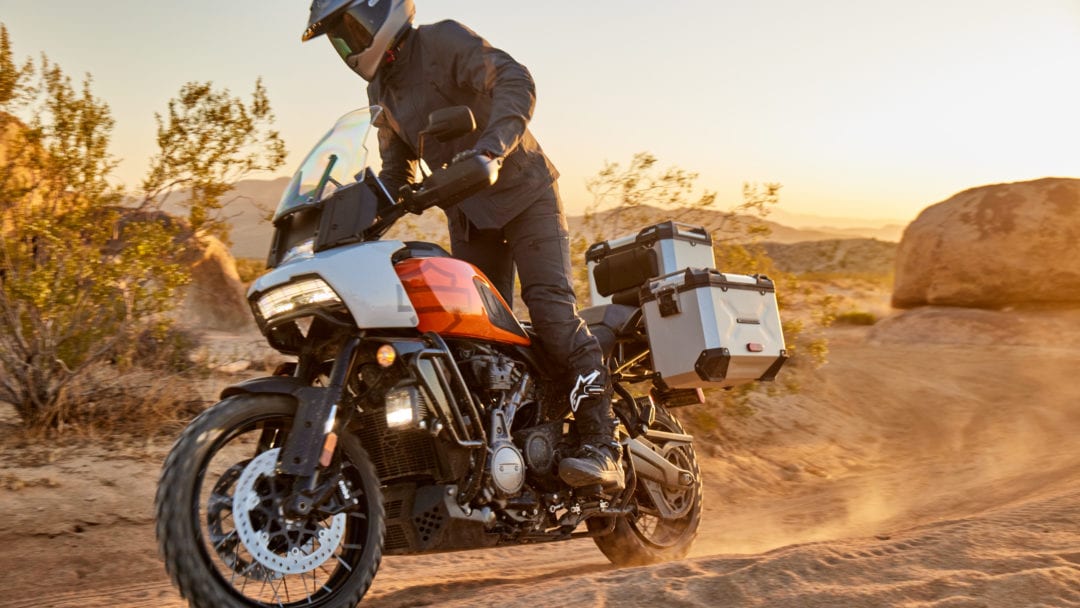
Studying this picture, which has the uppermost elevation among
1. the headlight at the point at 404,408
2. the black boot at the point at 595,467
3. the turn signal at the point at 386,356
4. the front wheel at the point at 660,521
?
the turn signal at the point at 386,356

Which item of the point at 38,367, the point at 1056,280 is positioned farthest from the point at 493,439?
the point at 1056,280

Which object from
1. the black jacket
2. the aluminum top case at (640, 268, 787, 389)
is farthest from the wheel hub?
the aluminum top case at (640, 268, 787, 389)

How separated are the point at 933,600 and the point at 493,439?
1.77 metres

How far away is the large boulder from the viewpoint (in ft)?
63.8

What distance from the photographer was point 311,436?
11.8ft

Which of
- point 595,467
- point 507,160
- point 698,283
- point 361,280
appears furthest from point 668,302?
point 361,280

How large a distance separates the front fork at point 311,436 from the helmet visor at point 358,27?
1.44 meters

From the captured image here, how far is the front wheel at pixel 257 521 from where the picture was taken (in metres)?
3.37

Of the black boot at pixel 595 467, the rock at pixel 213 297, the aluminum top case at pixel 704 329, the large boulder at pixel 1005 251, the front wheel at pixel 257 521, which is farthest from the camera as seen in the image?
the large boulder at pixel 1005 251

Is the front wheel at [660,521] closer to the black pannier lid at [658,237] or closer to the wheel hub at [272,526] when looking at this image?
the black pannier lid at [658,237]

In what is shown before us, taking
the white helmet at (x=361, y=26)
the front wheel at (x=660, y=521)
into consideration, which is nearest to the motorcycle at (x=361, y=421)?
the white helmet at (x=361, y=26)

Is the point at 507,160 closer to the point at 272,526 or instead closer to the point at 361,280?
the point at 361,280

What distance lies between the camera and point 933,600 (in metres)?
3.43

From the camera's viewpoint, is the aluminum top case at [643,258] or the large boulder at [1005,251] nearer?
the aluminum top case at [643,258]
